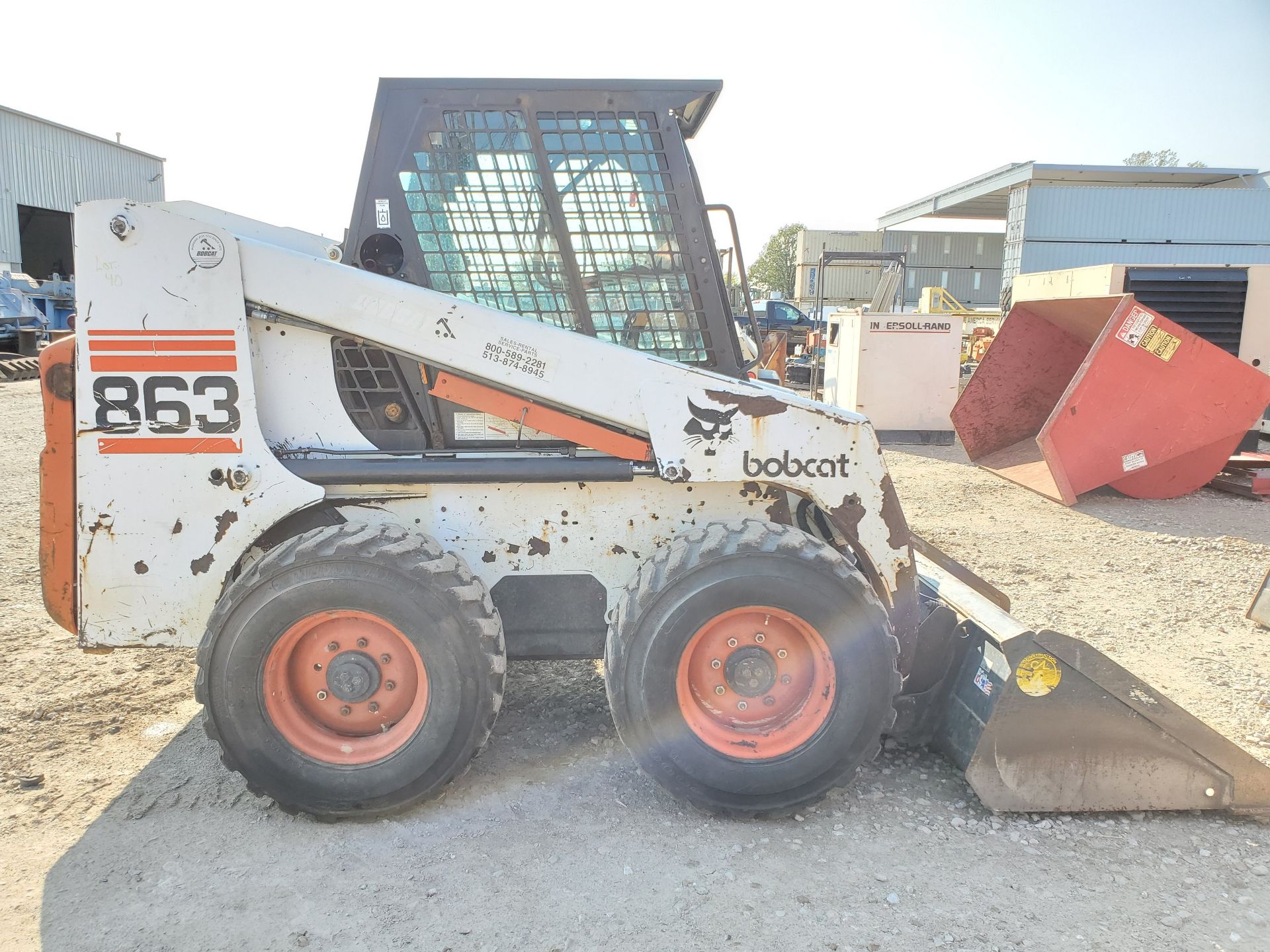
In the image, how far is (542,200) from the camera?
10.7ft

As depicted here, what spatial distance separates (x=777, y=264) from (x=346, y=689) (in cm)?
5926

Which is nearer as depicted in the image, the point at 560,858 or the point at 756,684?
the point at 560,858

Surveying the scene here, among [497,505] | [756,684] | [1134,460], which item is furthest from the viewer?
[1134,460]

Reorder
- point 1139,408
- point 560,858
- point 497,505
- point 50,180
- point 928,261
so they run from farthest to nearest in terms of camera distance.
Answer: point 928,261, point 50,180, point 1139,408, point 497,505, point 560,858

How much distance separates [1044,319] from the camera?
8609mm

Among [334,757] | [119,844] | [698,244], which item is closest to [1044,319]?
[698,244]

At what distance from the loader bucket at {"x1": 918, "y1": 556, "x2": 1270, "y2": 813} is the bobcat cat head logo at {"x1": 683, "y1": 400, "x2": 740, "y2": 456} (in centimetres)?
120

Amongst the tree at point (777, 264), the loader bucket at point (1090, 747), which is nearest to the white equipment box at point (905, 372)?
the loader bucket at point (1090, 747)

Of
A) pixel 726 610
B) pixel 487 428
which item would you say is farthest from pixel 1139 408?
pixel 487 428

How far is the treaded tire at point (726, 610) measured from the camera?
115 inches

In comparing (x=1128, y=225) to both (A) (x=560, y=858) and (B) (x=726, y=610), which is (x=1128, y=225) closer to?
(B) (x=726, y=610)

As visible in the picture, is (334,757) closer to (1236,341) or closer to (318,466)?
(318,466)

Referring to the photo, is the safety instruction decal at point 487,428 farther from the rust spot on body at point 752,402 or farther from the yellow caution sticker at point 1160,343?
the yellow caution sticker at point 1160,343

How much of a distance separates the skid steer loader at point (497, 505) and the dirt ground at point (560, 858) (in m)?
0.17
